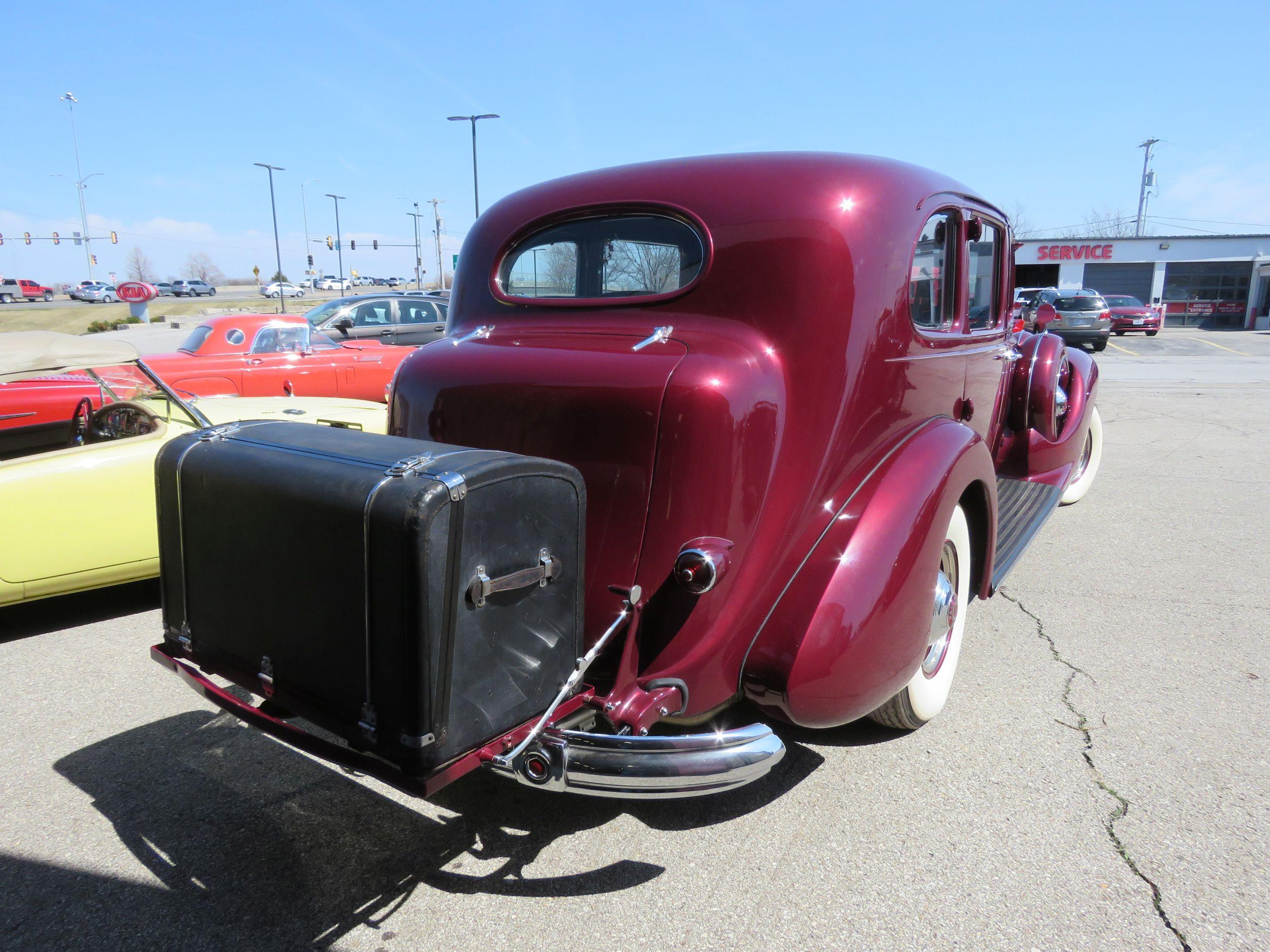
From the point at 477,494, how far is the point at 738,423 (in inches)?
32.4

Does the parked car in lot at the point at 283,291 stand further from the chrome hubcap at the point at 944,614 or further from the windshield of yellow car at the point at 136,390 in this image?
the chrome hubcap at the point at 944,614

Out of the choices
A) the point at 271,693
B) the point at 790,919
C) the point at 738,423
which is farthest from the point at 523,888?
the point at 738,423

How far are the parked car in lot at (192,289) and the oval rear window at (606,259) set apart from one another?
76.2 m

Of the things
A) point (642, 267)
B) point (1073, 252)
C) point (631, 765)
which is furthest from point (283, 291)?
point (631, 765)

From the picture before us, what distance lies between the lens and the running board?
363 cm

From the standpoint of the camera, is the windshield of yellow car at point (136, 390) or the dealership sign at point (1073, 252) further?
the dealership sign at point (1073, 252)

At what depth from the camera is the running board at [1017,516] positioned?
3.63 metres

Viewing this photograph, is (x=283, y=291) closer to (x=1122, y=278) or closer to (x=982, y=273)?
(x=1122, y=278)

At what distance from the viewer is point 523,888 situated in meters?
2.34

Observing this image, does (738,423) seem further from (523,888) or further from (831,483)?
(523,888)

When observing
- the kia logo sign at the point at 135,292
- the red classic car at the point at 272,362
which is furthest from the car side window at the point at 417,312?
the kia logo sign at the point at 135,292

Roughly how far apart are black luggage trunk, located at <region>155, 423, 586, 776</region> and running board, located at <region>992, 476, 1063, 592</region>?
2.23 m

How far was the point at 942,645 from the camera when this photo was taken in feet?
10.6

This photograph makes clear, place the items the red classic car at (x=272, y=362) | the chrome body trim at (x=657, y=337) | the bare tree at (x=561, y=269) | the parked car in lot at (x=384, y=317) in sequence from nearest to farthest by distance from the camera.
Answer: the chrome body trim at (x=657, y=337) < the bare tree at (x=561, y=269) < the red classic car at (x=272, y=362) < the parked car in lot at (x=384, y=317)
